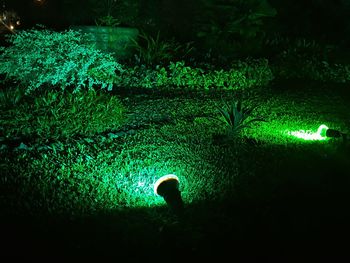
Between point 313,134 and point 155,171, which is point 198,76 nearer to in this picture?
point 313,134

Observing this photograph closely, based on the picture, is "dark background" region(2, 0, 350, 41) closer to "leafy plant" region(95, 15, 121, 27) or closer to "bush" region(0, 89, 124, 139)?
"leafy plant" region(95, 15, 121, 27)

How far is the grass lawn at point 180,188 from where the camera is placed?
3.96 meters

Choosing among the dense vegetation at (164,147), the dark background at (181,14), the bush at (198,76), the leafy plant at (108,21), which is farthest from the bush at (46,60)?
the dark background at (181,14)

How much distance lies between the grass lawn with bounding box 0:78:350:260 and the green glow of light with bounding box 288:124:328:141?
0.15 m

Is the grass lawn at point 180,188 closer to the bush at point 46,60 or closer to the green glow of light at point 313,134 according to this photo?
the green glow of light at point 313,134

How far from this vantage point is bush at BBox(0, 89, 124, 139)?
20.8 ft

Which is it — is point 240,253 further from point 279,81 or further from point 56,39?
point 279,81

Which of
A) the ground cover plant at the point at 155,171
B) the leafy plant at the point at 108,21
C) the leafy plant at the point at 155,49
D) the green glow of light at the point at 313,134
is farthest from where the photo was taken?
the leafy plant at the point at 108,21

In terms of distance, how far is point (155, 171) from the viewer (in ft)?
17.8

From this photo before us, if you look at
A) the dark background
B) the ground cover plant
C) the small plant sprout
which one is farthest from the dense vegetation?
the dark background

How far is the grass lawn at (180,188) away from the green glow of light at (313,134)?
0.15 metres

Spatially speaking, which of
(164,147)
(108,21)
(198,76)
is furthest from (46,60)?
(108,21)

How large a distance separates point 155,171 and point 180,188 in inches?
20.7

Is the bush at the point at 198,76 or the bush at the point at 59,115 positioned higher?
the bush at the point at 198,76
